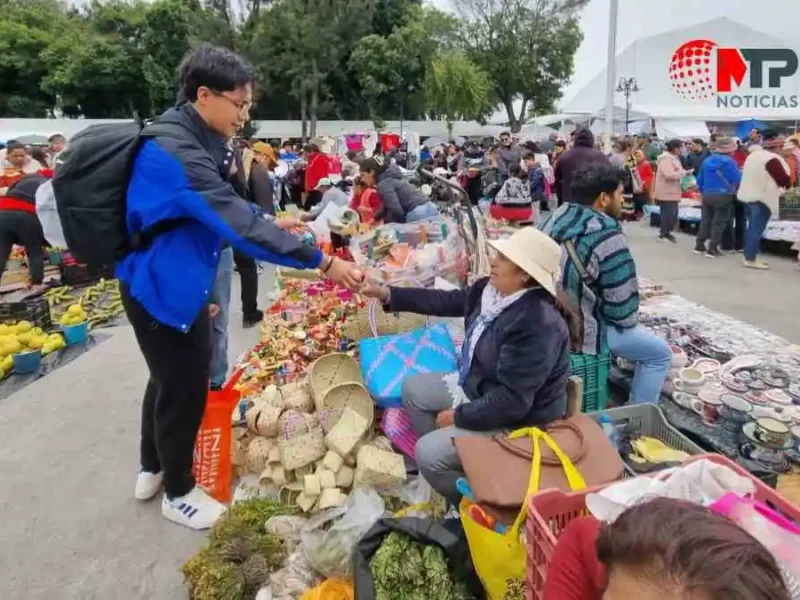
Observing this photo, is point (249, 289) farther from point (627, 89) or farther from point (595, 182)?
point (627, 89)

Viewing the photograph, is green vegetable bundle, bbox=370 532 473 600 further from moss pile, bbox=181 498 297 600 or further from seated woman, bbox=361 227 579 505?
moss pile, bbox=181 498 297 600

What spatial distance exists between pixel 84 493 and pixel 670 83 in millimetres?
27202

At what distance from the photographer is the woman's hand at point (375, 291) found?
2977 millimetres

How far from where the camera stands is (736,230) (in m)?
9.69

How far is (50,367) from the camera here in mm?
5129

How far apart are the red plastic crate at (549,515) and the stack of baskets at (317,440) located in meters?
1.13

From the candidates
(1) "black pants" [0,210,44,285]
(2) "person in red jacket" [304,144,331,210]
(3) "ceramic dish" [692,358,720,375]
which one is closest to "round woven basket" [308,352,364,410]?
(3) "ceramic dish" [692,358,720,375]

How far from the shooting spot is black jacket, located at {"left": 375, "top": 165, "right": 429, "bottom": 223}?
6555 mm

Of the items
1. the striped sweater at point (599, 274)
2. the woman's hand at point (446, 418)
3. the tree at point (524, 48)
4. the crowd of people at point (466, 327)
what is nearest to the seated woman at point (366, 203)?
the crowd of people at point (466, 327)

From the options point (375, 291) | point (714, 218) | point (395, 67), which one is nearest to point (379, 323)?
point (375, 291)

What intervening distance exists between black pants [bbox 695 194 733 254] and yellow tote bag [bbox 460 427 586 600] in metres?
8.04

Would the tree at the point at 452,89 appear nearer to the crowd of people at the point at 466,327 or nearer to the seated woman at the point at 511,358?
the crowd of people at the point at 466,327

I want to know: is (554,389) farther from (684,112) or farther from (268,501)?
(684,112)

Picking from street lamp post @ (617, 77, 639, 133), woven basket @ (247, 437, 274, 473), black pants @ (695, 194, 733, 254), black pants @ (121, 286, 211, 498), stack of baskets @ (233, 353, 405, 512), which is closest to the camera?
black pants @ (121, 286, 211, 498)
